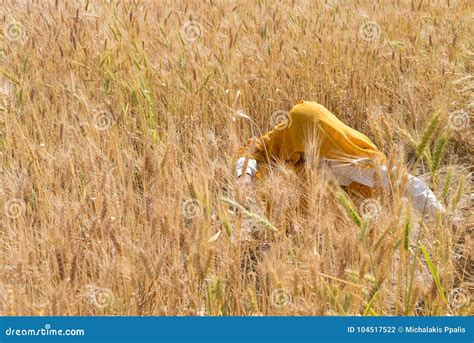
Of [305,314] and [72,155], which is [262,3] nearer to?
[72,155]

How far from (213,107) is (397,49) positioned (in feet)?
3.23

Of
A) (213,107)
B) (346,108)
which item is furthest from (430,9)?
(213,107)
